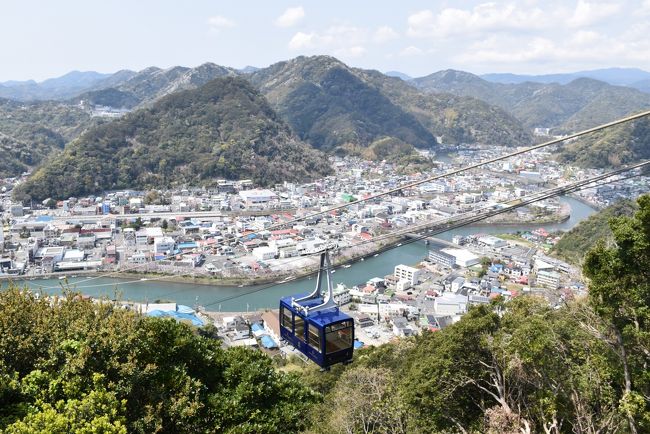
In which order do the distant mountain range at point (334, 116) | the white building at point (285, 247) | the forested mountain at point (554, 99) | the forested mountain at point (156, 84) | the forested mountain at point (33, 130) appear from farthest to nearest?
the forested mountain at point (554, 99)
the forested mountain at point (156, 84)
the distant mountain range at point (334, 116)
the forested mountain at point (33, 130)
the white building at point (285, 247)

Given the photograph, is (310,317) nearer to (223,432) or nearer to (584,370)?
(223,432)

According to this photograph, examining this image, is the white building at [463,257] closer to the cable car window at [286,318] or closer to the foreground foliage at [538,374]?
the foreground foliage at [538,374]

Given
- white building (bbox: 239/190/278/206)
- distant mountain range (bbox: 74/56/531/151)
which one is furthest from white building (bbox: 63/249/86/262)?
distant mountain range (bbox: 74/56/531/151)

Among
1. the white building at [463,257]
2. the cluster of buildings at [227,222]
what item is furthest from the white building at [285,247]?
the white building at [463,257]

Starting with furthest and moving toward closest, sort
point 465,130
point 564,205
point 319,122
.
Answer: point 465,130 < point 319,122 < point 564,205

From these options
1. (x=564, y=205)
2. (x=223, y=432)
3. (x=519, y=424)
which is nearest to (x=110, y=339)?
(x=223, y=432)
